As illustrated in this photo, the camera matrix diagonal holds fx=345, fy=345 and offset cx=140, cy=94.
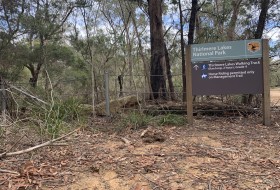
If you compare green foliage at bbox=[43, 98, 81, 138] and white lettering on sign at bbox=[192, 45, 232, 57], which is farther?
white lettering on sign at bbox=[192, 45, 232, 57]

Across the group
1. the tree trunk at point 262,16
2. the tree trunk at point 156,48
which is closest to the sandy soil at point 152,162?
the tree trunk at point 156,48

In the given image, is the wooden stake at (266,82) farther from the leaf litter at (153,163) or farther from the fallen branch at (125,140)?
the fallen branch at (125,140)

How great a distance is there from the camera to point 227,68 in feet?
25.5

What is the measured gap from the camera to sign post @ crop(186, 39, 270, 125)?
760cm

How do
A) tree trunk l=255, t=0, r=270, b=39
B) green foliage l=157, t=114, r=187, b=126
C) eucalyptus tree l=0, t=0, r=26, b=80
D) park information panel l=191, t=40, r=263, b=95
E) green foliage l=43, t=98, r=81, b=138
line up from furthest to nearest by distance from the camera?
1. eucalyptus tree l=0, t=0, r=26, b=80
2. tree trunk l=255, t=0, r=270, b=39
3. green foliage l=157, t=114, r=187, b=126
4. park information panel l=191, t=40, r=263, b=95
5. green foliage l=43, t=98, r=81, b=138

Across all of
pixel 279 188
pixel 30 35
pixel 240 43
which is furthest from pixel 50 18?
pixel 279 188

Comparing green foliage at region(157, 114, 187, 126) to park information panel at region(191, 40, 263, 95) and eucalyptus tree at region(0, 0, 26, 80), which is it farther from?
eucalyptus tree at region(0, 0, 26, 80)

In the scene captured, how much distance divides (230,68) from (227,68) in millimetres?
65

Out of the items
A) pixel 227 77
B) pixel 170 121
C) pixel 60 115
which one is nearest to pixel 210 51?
pixel 227 77

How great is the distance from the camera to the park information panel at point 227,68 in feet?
25.1

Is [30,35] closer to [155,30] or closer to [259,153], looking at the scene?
[155,30]

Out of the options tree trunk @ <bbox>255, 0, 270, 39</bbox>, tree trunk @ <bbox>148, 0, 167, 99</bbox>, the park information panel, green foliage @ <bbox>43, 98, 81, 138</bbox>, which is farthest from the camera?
tree trunk @ <bbox>255, 0, 270, 39</bbox>

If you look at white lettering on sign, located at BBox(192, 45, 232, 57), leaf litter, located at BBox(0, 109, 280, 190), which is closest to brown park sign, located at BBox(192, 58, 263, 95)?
white lettering on sign, located at BBox(192, 45, 232, 57)

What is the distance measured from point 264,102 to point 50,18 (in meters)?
12.4
